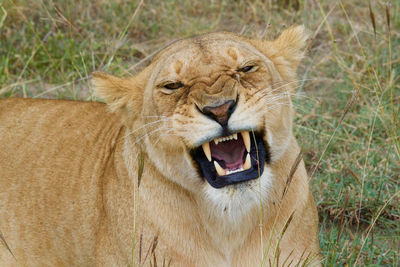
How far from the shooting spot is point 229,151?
244cm

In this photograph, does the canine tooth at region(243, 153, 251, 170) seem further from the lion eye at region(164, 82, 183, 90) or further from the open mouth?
the lion eye at region(164, 82, 183, 90)

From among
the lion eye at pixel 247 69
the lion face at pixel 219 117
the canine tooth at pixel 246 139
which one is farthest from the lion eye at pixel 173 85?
the canine tooth at pixel 246 139

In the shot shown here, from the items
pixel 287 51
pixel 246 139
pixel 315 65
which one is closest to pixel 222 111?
pixel 246 139

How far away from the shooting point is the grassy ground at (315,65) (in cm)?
354

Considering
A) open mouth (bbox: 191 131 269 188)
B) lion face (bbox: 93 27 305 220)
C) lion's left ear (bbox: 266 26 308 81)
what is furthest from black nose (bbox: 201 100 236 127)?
lion's left ear (bbox: 266 26 308 81)

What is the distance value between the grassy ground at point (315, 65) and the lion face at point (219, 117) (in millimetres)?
819

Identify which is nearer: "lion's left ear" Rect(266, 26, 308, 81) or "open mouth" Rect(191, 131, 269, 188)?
"open mouth" Rect(191, 131, 269, 188)

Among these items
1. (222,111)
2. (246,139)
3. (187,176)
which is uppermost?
(222,111)

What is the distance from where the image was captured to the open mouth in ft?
7.73

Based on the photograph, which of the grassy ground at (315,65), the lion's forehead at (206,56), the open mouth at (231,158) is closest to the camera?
the open mouth at (231,158)

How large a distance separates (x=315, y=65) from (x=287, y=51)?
6.81 ft

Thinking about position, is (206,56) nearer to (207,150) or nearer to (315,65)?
(207,150)

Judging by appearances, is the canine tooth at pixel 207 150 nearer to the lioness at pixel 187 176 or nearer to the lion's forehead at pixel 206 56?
the lioness at pixel 187 176

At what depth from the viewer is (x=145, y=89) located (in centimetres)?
275
